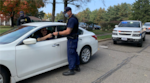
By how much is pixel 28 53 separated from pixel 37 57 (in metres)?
0.26

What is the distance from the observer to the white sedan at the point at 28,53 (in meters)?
2.79

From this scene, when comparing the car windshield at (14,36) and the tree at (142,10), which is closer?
the car windshield at (14,36)

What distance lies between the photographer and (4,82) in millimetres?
2787

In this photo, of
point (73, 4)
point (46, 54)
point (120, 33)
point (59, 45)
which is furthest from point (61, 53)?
point (73, 4)

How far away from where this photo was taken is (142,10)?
48.8 meters

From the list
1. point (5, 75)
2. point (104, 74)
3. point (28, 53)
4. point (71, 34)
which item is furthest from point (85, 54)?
point (5, 75)

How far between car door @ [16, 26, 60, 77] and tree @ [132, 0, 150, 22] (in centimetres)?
5122

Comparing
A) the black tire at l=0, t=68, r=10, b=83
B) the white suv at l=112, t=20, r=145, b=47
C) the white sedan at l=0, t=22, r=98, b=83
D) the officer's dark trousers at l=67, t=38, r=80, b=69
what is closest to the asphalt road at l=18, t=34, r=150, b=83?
the white sedan at l=0, t=22, r=98, b=83

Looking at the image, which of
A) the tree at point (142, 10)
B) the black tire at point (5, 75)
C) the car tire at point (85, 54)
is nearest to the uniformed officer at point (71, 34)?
the car tire at point (85, 54)

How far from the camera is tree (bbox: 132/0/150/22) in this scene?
4781 centimetres

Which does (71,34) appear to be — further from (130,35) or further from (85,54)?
(130,35)

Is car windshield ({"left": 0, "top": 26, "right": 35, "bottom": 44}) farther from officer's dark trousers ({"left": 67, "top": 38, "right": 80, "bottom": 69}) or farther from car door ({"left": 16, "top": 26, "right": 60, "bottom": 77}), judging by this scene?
officer's dark trousers ({"left": 67, "top": 38, "right": 80, "bottom": 69})

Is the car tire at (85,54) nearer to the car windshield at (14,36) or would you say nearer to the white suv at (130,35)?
the car windshield at (14,36)

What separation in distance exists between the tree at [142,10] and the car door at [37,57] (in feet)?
168
